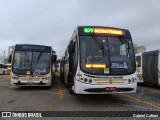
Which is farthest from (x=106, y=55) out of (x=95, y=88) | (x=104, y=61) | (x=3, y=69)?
(x=3, y=69)

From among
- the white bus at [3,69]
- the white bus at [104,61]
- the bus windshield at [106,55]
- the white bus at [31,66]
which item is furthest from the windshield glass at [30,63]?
the white bus at [3,69]

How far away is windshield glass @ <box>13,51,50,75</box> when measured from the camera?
46.0 ft

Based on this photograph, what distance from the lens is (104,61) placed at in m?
8.55

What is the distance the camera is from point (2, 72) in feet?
152

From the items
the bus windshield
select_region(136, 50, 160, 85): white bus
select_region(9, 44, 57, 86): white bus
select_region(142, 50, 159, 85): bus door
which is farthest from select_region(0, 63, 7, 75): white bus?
the bus windshield

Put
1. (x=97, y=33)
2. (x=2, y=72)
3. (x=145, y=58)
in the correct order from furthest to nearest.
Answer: (x=2, y=72) < (x=145, y=58) < (x=97, y=33)

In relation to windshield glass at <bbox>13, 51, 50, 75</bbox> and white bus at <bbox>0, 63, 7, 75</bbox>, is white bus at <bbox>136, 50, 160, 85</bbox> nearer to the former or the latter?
windshield glass at <bbox>13, 51, 50, 75</bbox>

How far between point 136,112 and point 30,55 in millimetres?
8905

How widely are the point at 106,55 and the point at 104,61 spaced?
11.0 inches

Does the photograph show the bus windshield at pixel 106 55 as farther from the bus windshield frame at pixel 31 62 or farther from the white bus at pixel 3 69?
the white bus at pixel 3 69

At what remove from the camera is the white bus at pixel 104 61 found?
27.3 feet

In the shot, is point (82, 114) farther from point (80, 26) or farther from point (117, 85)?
point (80, 26)

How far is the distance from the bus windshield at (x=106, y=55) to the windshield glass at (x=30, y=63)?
6.25m

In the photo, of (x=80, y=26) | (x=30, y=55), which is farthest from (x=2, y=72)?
(x=80, y=26)
